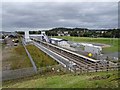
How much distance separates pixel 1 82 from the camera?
21656 mm

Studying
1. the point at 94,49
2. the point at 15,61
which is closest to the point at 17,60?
the point at 15,61

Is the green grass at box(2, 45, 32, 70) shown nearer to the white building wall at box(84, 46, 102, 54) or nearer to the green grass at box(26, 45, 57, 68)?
the green grass at box(26, 45, 57, 68)

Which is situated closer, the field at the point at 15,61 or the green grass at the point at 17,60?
the field at the point at 15,61

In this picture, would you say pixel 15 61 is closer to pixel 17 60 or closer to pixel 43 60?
pixel 17 60

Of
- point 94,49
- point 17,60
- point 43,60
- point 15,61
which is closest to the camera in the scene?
point 43,60

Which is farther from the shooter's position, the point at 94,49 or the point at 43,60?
the point at 94,49

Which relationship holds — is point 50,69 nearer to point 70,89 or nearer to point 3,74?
point 3,74

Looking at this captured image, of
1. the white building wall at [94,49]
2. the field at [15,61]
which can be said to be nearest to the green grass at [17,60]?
the field at [15,61]

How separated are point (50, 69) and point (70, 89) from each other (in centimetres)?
1604

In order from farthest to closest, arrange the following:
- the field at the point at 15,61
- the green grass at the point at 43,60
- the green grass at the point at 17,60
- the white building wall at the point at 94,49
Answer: the white building wall at the point at 94,49, the green grass at the point at 43,60, the green grass at the point at 17,60, the field at the point at 15,61

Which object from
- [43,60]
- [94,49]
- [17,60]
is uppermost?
[94,49]

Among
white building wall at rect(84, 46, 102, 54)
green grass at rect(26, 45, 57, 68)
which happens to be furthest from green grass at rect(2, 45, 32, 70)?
white building wall at rect(84, 46, 102, 54)

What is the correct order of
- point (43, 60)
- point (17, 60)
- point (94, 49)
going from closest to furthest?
point (43, 60) → point (17, 60) → point (94, 49)

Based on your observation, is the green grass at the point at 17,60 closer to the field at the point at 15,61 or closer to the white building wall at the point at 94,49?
the field at the point at 15,61
